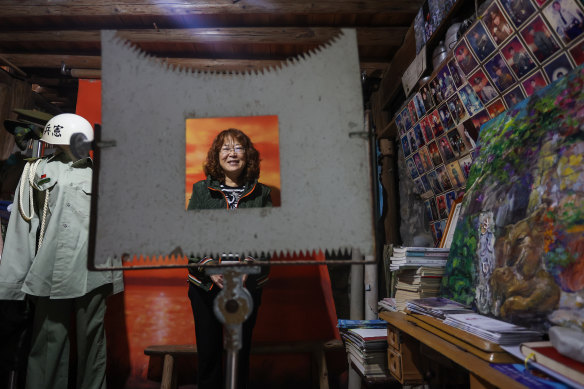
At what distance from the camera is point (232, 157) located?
116 cm

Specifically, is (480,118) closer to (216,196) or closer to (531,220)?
(531,220)

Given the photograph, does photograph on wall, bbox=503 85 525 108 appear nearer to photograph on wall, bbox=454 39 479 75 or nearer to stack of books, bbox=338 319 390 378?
photograph on wall, bbox=454 39 479 75

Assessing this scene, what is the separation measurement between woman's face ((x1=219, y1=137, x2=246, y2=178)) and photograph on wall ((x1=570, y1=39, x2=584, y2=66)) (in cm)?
120

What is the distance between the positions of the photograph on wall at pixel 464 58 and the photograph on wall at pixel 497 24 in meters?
0.16

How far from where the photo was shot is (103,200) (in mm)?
757

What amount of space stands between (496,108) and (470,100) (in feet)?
→ 0.65

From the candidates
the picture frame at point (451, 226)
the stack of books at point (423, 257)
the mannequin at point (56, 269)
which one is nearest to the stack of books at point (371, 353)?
the stack of books at point (423, 257)

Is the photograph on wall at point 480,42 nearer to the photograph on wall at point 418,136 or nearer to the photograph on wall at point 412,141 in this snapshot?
the photograph on wall at point 418,136

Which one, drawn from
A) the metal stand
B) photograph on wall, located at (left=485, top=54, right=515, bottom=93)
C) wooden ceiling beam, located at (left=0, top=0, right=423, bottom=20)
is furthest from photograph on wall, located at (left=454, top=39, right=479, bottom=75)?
the metal stand

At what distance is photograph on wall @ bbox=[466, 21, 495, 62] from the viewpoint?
164 centimetres

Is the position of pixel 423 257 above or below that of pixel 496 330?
above

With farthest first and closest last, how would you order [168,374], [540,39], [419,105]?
Answer: 1. [419,105]
2. [168,374]
3. [540,39]

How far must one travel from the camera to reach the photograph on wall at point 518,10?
1.38 metres

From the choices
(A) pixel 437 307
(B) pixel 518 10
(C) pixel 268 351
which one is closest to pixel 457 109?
(B) pixel 518 10
